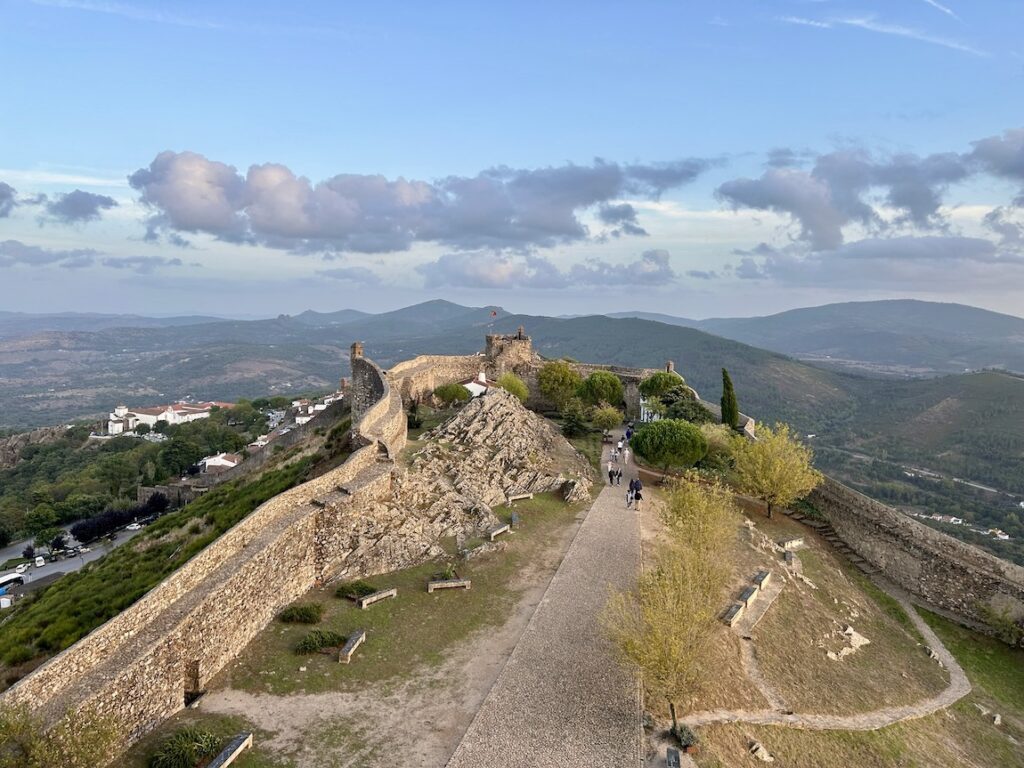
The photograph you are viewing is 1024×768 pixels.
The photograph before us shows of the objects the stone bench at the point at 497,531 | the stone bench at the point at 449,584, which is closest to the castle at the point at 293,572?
the stone bench at the point at 449,584

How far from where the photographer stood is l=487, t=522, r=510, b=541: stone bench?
25.7 meters

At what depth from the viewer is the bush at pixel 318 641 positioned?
57.7 ft

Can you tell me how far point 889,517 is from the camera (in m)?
31.7

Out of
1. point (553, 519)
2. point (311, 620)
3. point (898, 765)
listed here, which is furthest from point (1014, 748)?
point (311, 620)

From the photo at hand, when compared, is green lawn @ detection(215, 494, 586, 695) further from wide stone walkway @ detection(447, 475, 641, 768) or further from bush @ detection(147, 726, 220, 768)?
bush @ detection(147, 726, 220, 768)

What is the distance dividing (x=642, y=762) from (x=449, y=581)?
10003 mm

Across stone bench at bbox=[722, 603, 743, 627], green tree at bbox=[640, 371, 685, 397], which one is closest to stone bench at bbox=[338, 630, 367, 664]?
stone bench at bbox=[722, 603, 743, 627]

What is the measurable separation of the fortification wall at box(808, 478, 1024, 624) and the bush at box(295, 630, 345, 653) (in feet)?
94.9

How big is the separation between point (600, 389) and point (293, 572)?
3470cm

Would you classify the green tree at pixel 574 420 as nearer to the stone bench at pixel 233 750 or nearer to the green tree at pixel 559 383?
the green tree at pixel 559 383

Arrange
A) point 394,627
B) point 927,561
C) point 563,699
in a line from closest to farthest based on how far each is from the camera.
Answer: point 563,699
point 394,627
point 927,561

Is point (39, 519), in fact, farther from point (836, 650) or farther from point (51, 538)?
point (836, 650)

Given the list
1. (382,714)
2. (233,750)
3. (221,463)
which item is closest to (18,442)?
(221,463)

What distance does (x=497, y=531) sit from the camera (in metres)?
26.0
